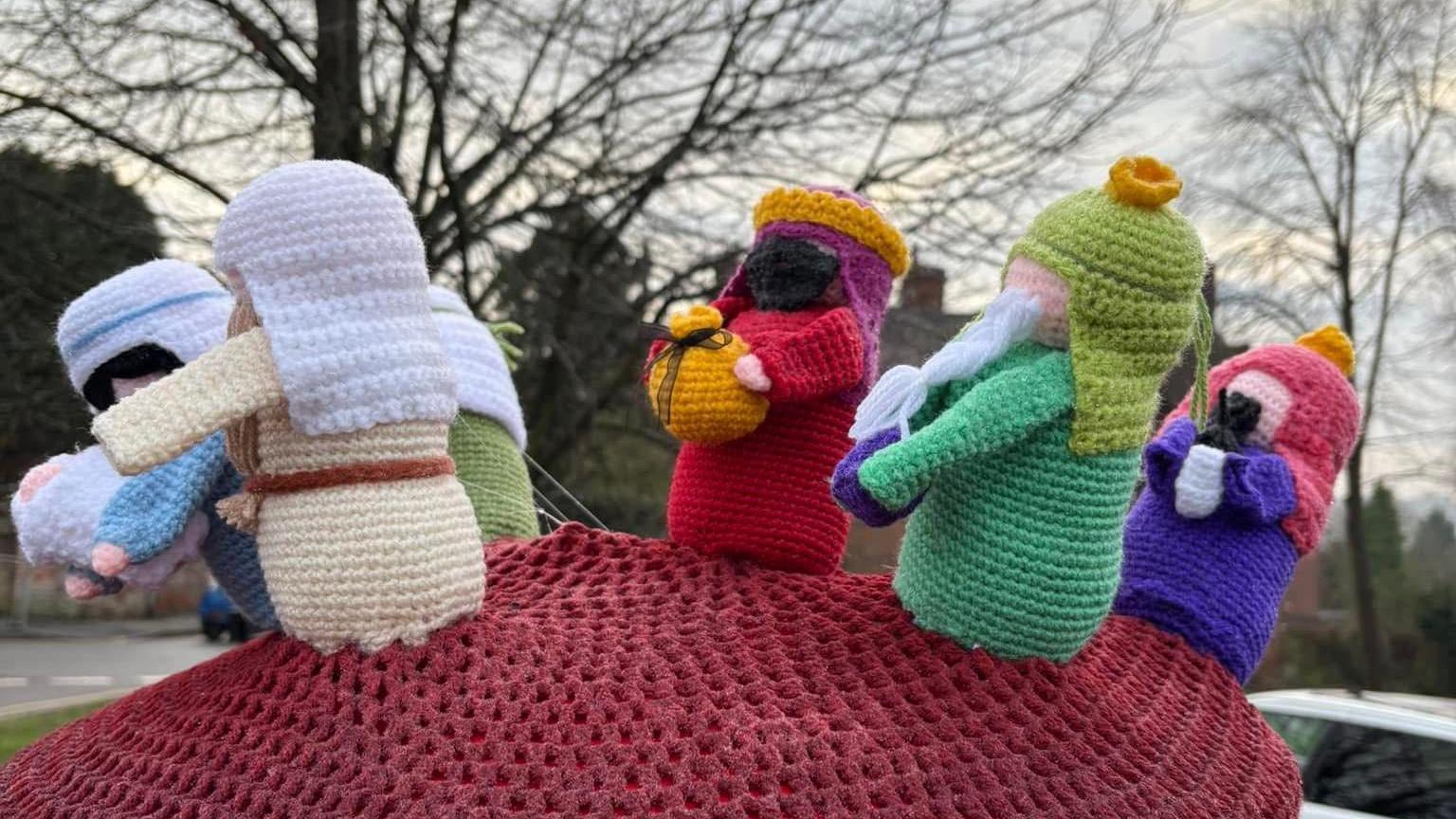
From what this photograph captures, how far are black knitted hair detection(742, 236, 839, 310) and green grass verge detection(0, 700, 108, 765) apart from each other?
5772mm

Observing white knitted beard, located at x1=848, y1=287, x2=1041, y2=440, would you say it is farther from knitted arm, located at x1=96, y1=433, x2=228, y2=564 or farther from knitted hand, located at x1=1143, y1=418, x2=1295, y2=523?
knitted arm, located at x1=96, y1=433, x2=228, y2=564

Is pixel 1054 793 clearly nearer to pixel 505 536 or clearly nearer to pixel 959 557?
pixel 959 557

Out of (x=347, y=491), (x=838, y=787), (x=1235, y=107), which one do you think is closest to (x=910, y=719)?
(x=838, y=787)

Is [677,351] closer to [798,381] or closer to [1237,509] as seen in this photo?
[798,381]

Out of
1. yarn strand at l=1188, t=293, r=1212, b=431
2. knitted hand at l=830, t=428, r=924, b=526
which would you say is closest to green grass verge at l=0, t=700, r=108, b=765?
knitted hand at l=830, t=428, r=924, b=526

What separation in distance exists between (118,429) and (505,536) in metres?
0.75

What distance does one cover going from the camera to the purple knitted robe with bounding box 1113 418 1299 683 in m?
1.53

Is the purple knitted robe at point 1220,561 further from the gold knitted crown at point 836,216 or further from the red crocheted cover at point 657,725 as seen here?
the gold knitted crown at point 836,216

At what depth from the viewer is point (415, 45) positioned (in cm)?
400

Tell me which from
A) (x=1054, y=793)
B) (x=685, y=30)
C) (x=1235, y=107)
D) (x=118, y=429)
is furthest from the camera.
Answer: (x=1235, y=107)

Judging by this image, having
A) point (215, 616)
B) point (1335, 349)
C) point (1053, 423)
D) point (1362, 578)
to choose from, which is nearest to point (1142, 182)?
point (1053, 423)

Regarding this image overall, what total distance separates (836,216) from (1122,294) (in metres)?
0.40

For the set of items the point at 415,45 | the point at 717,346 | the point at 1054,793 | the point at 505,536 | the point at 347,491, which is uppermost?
the point at 415,45

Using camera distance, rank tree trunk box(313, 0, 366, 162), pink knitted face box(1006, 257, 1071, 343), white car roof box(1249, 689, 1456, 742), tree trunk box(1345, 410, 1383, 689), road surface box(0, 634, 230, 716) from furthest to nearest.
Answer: road surface box(0, 634, 230, 716)
tree trunk box(1345, 410, 1383, 689)
tree trunk box(313, 0, 366, 162)
white car roof box(1249, 689, 1456, 742)
pink knitted face box(1006, 257, 1071, 343)
